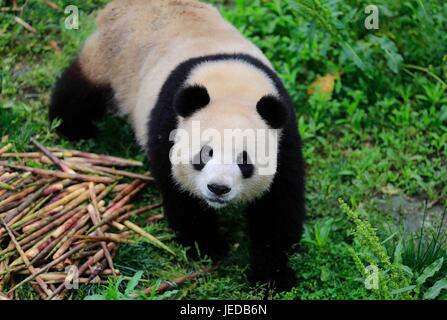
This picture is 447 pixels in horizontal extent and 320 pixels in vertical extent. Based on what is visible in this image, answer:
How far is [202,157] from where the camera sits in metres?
4.12

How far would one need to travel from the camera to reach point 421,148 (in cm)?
583

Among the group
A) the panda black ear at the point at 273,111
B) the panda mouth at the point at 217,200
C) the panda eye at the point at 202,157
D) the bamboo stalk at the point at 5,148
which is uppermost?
the panda black ear at the point at 273,111

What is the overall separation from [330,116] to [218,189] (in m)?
2.38

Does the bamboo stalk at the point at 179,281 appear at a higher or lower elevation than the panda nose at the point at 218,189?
lower

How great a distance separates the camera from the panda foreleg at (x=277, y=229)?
4.56 m

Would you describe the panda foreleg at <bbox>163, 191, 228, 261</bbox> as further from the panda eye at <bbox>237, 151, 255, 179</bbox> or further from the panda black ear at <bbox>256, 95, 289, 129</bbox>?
the panda black ear at <bbox>256, 95, 289, 129</bbox>

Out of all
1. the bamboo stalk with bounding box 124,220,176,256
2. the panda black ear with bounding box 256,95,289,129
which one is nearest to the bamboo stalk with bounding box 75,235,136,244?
the bamboo stalk with bounding box 124,220,176,256

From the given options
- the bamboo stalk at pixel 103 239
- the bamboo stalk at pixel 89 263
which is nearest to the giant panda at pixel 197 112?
the bamboo stalk at pixel 103 239

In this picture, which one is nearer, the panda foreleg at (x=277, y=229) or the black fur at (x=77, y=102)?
the panda foreleg at (x=277, y=229)

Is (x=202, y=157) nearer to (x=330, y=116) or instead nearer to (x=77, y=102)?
(x=77, y=102)

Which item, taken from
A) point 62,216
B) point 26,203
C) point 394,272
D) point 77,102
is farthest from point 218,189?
point 77,102

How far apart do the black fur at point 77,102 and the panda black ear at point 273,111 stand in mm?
1973

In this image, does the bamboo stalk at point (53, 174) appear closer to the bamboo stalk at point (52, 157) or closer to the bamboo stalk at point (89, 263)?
the bamboo stalk at point (52, 157)
